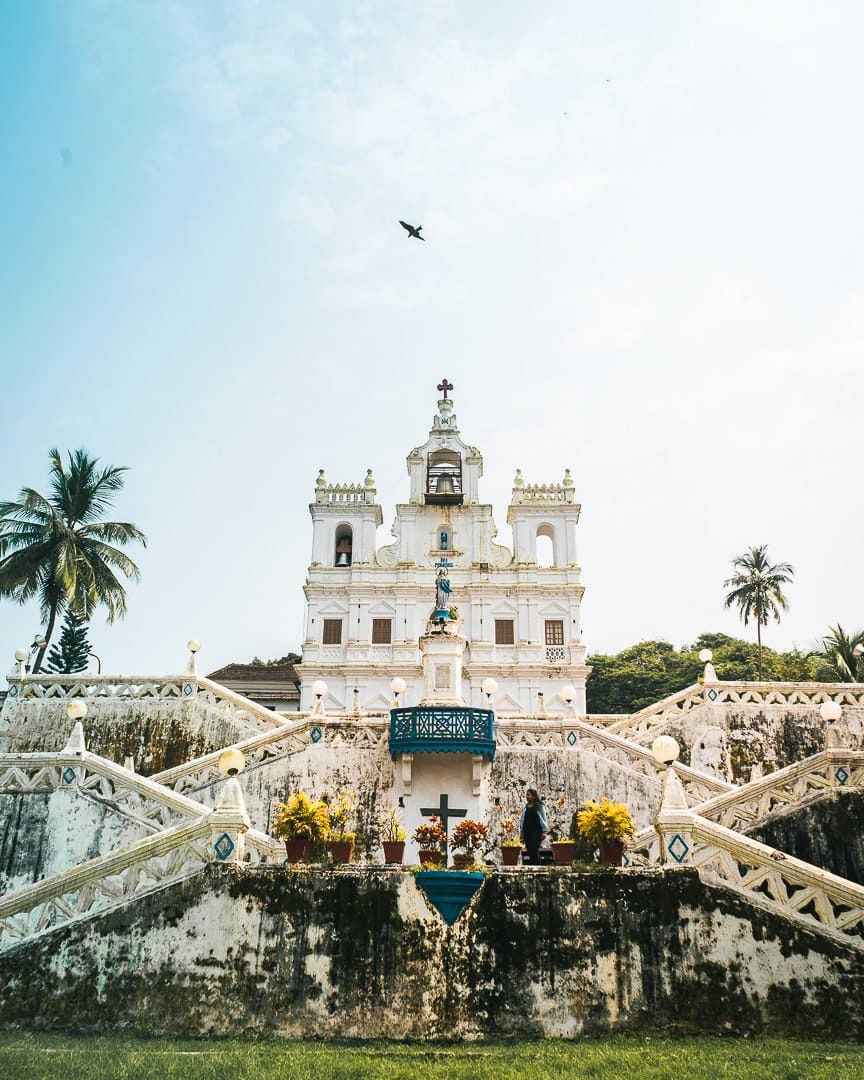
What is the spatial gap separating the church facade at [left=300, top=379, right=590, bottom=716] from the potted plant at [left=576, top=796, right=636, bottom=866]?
24363mm

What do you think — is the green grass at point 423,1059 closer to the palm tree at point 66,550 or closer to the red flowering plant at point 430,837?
the red flowering plant at point 430,837

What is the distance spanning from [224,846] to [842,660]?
3680 cm

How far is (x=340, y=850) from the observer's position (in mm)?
12766

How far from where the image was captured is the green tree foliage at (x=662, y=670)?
52.8m

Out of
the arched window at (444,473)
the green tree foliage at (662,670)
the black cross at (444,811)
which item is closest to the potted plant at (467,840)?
the black cross at (444,811)

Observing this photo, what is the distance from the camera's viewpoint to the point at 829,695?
23641 mm

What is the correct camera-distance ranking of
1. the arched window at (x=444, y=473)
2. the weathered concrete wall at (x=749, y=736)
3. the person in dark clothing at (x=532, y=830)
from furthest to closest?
the arched window at (x=444, y=473)
the weathered concrete wall at (x=749, y=736)
the person in dark clothing at (x=532, y=830)

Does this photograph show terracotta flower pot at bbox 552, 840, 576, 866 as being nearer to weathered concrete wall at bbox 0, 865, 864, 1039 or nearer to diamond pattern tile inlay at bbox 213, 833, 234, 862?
weathered concrete wall at bbox 0, 865, 864, 1039

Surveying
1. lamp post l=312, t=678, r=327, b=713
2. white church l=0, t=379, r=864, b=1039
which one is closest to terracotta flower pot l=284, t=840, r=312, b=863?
white church l=0, t=379, r=864, b=1039

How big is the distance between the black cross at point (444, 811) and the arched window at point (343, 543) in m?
25.9

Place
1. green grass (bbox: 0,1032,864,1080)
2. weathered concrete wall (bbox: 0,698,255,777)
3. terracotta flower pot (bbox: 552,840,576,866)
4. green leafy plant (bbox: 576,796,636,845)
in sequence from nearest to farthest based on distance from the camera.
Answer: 1. green grass (bbox: 0,1032,864,1080)
2. green leafy plant (bbox: 576,796,636,845)
3. terracotta flower pot (bbox: 552,840,576,866)
4. weathered concrete wall (bbox: 0,698,255,777)

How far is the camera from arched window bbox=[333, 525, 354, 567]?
4481 cm

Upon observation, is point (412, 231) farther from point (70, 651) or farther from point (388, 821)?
point (70, 651)

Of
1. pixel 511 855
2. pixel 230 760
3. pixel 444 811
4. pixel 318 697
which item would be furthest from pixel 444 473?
pixel 230 760
